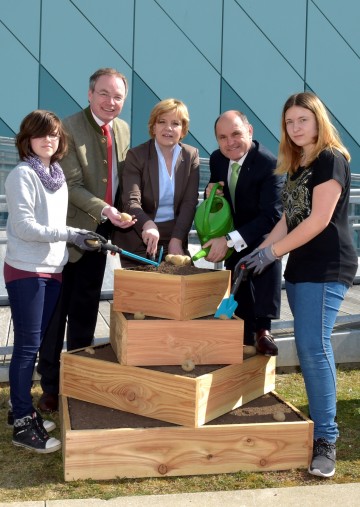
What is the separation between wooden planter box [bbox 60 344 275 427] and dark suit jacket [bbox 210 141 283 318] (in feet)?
1.24

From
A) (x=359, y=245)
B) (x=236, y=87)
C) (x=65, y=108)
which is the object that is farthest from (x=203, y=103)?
(x=359, y=245)

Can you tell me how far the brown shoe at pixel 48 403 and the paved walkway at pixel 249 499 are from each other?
1266mm

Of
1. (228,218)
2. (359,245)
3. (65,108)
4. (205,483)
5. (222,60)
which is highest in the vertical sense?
(222,60)

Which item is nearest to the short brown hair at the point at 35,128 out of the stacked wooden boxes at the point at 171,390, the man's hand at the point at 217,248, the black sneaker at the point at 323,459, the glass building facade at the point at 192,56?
the stacked wooden boxes at the point at 171,390

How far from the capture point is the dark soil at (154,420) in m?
3.87

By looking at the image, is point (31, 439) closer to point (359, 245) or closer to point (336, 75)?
point (359, 245)

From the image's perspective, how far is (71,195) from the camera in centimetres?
441

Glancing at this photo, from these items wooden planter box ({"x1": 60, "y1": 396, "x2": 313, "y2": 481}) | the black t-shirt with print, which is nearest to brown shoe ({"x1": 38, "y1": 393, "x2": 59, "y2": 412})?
wooden planter box ({"x1": 60, "y1": 396, "x2": 313, "y2": 481})

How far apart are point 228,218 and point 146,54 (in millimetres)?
10611

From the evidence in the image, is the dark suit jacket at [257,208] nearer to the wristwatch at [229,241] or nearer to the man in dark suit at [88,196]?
the wristwatch at [229,241]

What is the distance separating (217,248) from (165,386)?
2.84 ft

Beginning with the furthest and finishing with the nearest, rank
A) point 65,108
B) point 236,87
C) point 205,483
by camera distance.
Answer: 1. point 236,87
2. point 65,108
3. point 205,483

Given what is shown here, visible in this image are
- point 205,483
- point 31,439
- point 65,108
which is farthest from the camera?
point 65,108

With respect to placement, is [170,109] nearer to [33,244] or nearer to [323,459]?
[33,244]
